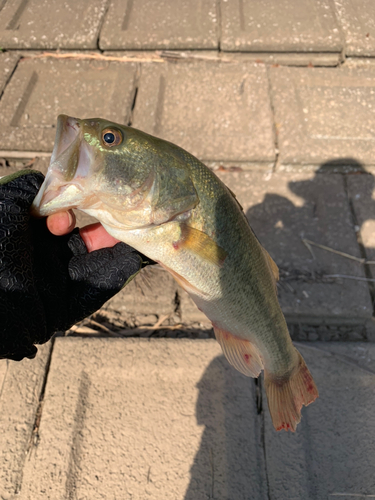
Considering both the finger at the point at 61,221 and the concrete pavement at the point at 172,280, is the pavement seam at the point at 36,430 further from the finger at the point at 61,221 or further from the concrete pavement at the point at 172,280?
the finger at the point at 61,221

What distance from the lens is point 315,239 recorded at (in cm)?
323

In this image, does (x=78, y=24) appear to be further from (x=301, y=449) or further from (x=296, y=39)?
(x=301, y=449)

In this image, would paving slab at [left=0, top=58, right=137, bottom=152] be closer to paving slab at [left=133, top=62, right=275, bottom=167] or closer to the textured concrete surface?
paving slab at [left=133, top=62, right=275, bottom=167]

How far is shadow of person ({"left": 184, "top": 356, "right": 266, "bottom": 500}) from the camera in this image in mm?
2141

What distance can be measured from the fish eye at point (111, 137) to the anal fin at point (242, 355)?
1.18 metres

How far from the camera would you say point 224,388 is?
7.99 feet

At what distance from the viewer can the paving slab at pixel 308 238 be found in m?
2.89

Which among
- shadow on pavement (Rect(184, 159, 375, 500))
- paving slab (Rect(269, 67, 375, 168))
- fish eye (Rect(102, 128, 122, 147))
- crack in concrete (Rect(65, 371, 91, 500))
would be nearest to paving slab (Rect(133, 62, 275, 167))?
paving slab (Rect(269, 67, 375, 168))

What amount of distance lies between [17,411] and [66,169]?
172 centimetres

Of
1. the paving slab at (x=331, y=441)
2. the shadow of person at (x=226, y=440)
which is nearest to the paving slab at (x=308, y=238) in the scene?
the paving slab at (x=331, y=441)

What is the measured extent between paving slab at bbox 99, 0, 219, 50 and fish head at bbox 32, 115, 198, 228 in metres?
3.28

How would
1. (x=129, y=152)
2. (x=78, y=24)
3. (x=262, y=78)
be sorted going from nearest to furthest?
(x=129, y=152)
(x=262, y=78)
(x=78, y=24)

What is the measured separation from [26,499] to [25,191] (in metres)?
1.80

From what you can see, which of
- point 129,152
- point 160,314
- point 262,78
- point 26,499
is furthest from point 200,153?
point 26,499
